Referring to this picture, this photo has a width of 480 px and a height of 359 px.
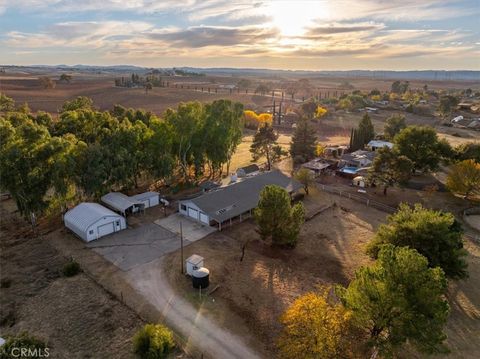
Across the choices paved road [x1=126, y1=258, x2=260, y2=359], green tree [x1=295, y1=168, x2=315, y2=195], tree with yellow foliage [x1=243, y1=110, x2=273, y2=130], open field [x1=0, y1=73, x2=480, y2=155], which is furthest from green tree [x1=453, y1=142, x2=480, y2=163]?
tree with yellow foliage [x1=243, y1=110, x2=273, y2=130]

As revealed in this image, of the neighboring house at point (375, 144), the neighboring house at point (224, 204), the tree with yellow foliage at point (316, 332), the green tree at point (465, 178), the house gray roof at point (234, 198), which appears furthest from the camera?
the neighboring house at point (375, 144)

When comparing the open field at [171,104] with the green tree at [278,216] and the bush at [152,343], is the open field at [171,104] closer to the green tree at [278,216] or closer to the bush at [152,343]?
the green tree at [278,216]

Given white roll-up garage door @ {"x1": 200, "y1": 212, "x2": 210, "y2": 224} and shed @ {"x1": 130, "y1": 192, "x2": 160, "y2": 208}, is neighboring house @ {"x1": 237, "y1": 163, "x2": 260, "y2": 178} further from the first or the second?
white roll-up garage door @ {"x1": 200, "y1": 212, "x2": 210, "y2": 224}

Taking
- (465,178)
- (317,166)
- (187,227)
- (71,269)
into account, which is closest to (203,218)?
(187,227)

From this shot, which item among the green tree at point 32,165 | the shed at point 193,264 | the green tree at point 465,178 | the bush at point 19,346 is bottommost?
the shed at point 193,264

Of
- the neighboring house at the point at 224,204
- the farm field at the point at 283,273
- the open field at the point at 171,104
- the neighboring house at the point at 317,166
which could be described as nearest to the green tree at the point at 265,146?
the open field at the point at 171,104

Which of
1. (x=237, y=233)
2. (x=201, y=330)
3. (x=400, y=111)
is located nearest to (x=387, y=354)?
(x=201, y=330)

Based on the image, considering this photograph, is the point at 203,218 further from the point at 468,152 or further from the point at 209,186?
the point at 468,152
